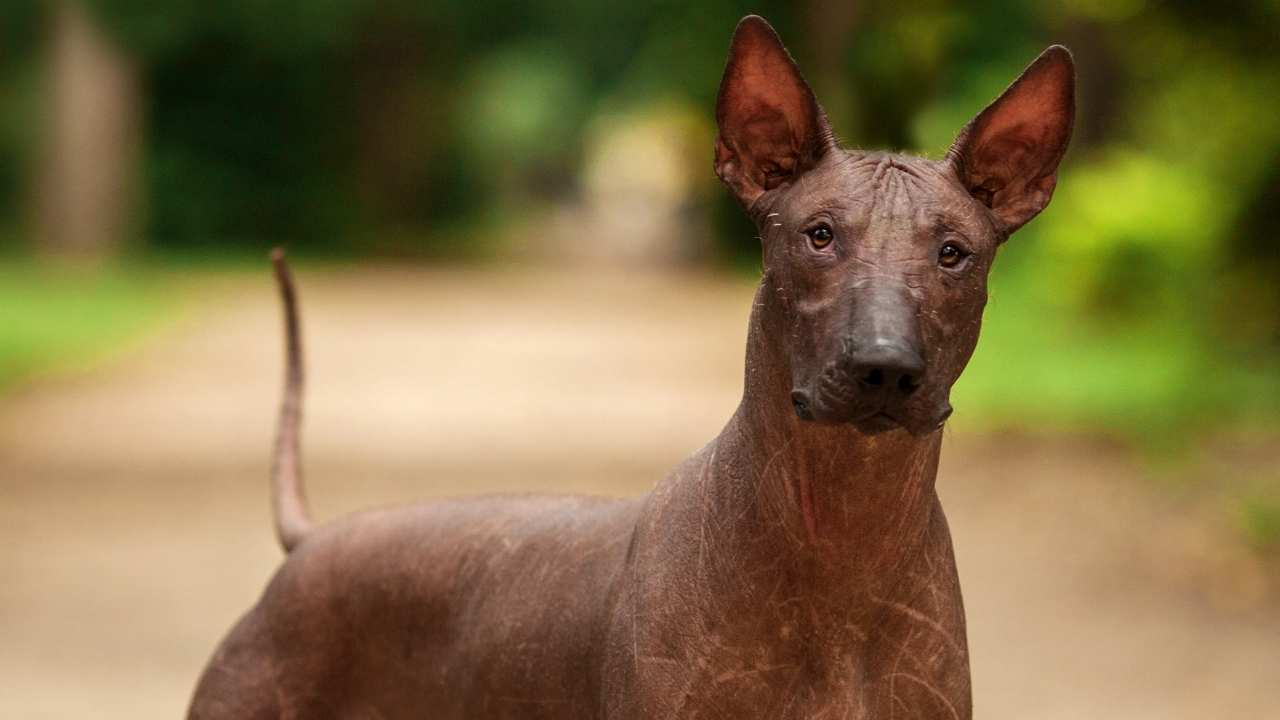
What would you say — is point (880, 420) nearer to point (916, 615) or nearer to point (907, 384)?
point (907, 384)

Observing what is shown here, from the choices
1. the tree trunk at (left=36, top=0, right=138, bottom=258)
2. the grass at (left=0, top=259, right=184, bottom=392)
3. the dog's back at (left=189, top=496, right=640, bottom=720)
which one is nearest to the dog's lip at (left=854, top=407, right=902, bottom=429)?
the dog's back at (left=189, top=496, right=640, bottom=720)

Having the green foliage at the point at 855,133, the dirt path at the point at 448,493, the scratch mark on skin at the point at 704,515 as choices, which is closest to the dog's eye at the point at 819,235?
the scratch mark on skin at the point at 704,515

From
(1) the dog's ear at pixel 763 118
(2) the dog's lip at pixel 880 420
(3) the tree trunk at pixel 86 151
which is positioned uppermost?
(3) the tree trunk at pixel 86 151

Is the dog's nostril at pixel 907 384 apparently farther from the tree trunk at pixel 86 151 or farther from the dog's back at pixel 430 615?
the tree trunk at pixel 86 151

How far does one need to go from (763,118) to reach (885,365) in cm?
64

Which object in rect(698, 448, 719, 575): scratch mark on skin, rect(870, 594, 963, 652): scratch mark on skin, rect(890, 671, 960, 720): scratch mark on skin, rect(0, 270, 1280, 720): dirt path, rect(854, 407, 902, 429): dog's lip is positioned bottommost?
rect(0, 270, 1280, 720): dirt path

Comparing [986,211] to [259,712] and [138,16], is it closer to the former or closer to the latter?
[259,712]

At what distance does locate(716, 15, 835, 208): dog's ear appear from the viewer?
3188 millimetres

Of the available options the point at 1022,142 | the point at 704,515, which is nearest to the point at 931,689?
the point at 704,515

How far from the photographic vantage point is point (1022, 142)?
3.24 metres

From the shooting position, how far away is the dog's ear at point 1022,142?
320 cm

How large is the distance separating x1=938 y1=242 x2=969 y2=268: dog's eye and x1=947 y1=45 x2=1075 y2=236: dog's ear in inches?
7.3

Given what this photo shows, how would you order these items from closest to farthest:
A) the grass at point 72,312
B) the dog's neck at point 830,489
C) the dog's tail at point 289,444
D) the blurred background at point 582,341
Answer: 1. the dog's neck at point 830,489
2. the dog's tail at point 289,444
3. the blurred background at point 582,341
4. the grass at point 72,312

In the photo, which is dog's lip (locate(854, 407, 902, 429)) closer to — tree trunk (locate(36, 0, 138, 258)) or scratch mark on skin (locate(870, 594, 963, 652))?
scratch mark on skin (locate(870, 594, 963, 652))
